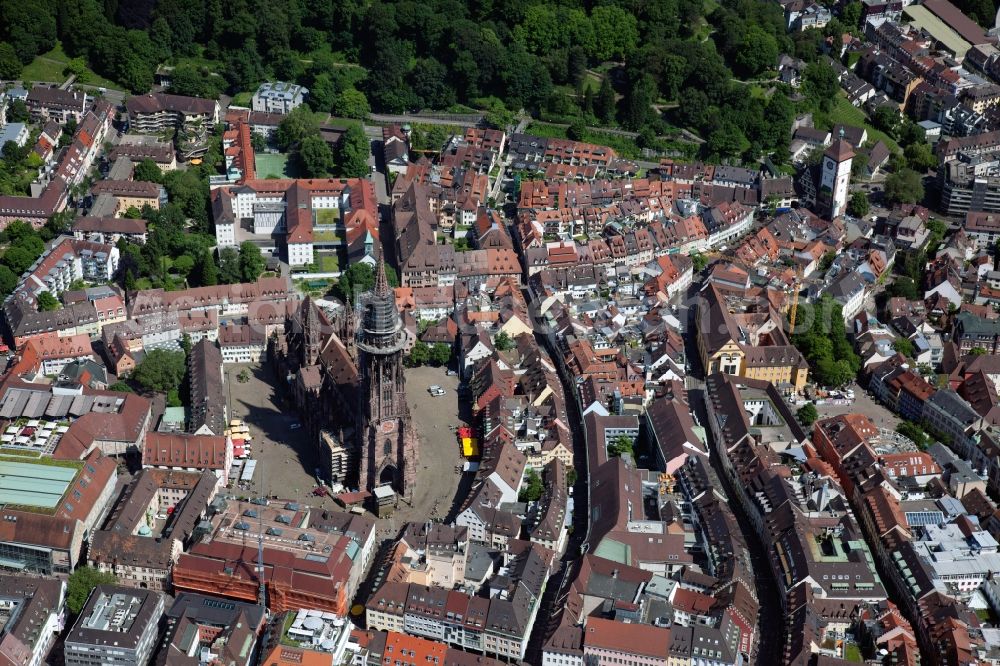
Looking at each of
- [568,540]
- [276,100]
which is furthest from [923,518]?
[276,100]

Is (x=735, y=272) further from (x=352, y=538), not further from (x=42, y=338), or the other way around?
(x=42, y=338)

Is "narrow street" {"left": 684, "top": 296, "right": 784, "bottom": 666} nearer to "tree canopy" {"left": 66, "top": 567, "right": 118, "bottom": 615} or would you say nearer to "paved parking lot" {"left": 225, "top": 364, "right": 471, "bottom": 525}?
"paved parking lot" {"left": 225, "top": 364, "right": 471, "bottom": 525}

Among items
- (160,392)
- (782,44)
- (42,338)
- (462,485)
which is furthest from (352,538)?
(782,44)

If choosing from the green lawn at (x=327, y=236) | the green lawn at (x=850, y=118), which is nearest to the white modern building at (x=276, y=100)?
the green lawn at (x=327, y=236)

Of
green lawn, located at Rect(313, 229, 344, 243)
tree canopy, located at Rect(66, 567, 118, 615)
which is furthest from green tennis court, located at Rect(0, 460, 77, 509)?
green lawn, located at Rect(313, 229, 344, 243)

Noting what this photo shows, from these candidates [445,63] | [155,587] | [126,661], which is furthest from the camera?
[445,63]

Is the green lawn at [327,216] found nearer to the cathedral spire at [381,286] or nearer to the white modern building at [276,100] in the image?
the white modern building at [276,100]

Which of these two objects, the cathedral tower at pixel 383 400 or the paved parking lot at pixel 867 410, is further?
the paved parking lot at pixel 867 410

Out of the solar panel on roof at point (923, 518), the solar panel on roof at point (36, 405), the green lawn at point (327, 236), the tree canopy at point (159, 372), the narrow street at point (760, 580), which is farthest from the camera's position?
the green lawn at point (327, 236)
